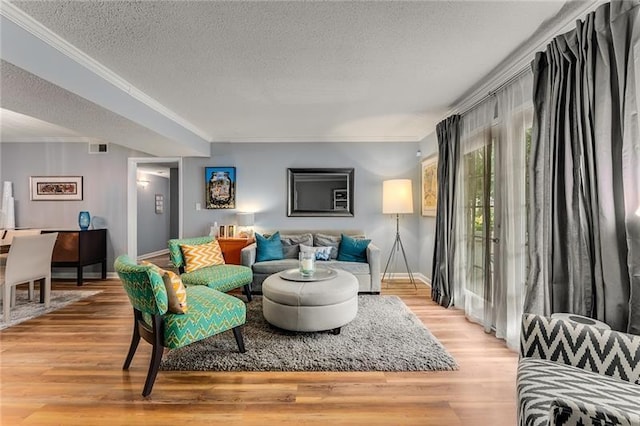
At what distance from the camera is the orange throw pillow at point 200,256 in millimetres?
3709

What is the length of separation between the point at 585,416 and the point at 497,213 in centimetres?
238

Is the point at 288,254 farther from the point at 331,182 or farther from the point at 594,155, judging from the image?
the point at 594,155

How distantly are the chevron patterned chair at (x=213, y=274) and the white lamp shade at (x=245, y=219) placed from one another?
99cm

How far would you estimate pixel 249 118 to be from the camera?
413 cm

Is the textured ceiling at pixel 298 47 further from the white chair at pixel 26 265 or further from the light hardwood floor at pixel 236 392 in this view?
the light hardwood floor at pixel 236 392

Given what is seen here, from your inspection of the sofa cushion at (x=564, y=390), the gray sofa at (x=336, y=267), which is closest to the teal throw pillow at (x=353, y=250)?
the gray sofa at (x=336, y=267)

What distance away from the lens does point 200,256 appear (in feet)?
12.5

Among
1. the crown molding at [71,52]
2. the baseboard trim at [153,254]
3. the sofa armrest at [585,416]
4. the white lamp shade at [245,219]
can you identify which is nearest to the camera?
the sofa armrest at [585,416]

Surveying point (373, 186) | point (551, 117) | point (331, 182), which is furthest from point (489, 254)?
point (331, 182)

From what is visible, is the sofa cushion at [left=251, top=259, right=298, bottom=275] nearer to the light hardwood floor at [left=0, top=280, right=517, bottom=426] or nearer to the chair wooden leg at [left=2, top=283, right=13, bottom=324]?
the light hardwood floor at [left=0, top=280, right=517, bottom=426]

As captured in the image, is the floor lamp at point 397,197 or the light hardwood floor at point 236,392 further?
the floor lamp at point 397,197

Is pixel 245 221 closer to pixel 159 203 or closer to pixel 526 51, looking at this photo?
pixel 526 51

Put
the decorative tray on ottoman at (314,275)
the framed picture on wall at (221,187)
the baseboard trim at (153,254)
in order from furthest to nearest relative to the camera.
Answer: the baseboard trim at (153,254), the framed picture on wall at (221,187), the decorative tray on ottoman at (314,275)

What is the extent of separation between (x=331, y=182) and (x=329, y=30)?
10.7 ft
